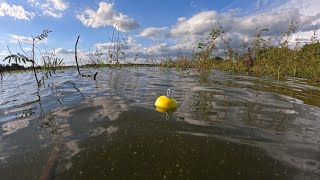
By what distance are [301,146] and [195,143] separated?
152cm

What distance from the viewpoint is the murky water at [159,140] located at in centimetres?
344

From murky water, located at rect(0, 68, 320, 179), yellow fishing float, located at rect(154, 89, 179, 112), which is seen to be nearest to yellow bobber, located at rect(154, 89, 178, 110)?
yellow fishing float, located at rect(154, 89, 179, 112)

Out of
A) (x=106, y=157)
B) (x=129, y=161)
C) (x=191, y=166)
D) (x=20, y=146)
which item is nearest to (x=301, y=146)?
(x=191, y=166)

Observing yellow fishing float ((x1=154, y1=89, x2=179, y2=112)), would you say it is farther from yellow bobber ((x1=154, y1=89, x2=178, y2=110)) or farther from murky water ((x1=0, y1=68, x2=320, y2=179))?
murky water ((x1=0, y1=68, x2=320, y2=179))

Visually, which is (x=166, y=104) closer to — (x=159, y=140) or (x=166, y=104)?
(x=166, y=104)

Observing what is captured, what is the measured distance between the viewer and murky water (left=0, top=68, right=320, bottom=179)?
3.44 metres

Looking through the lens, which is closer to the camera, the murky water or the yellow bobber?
the murky water

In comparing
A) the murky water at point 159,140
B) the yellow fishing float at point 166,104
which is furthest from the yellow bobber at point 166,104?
the murky water at point 159,140

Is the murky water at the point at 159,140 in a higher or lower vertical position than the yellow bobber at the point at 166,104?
lower

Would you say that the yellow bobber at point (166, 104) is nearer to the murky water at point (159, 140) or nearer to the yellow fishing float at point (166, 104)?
the yellow fishing float at point (166, 104)

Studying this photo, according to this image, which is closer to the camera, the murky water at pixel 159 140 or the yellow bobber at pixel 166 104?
the murky water at pixel 159 140

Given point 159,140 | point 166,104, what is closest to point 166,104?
point 166,104

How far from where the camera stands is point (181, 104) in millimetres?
6844

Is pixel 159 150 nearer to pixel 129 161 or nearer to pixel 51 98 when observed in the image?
pixel 129 161
